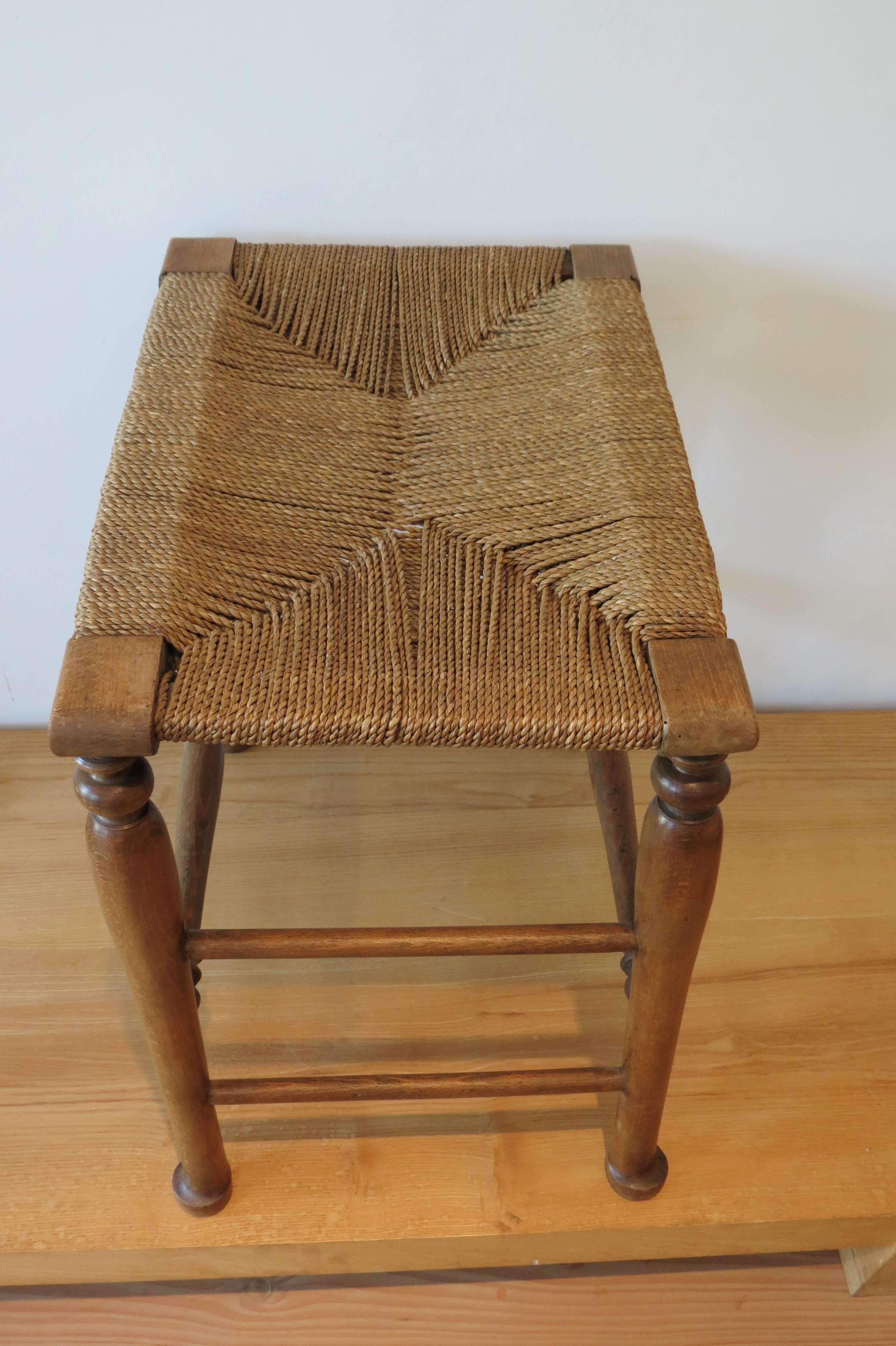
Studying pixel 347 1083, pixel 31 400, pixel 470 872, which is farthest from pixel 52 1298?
pixel 31 400

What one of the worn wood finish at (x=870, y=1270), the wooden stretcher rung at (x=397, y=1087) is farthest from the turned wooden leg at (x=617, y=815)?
the worn wood finish at (x=870, y=1270)

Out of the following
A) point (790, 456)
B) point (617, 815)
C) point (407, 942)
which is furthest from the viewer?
point (790, 456)

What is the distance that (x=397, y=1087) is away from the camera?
640 millimetres

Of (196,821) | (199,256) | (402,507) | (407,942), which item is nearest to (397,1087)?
(407,942)

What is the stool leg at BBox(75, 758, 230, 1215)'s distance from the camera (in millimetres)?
508

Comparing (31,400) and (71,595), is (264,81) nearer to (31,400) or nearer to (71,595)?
(31,400)

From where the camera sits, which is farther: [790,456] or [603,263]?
[790,456]

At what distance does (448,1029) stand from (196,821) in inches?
9.8

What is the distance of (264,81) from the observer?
2.30 feet

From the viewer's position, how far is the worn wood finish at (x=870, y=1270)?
Answer: 0.75 metres

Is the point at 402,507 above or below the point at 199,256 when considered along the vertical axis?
below

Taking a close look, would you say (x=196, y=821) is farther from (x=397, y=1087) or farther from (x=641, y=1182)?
(x=641, y=1182)

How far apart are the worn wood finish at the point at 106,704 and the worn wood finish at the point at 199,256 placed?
0.33 m

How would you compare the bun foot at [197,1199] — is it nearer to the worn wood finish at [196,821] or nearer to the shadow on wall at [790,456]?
the worn wood finish at [196,821]
